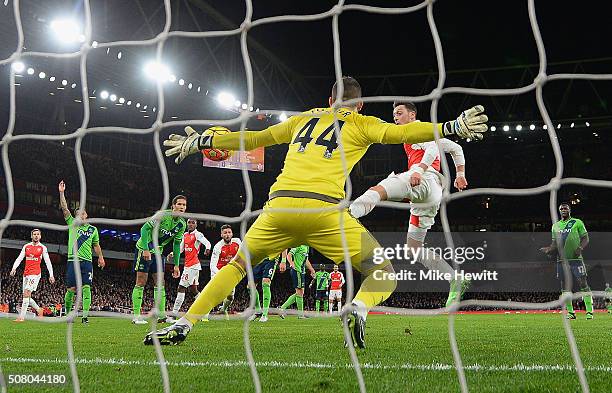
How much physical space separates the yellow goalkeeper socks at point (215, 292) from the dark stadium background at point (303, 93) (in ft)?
46.1

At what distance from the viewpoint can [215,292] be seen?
4027 mm

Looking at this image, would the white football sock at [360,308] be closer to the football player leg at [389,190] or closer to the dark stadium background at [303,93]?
the football player leg at [389,190]

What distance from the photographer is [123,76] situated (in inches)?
790

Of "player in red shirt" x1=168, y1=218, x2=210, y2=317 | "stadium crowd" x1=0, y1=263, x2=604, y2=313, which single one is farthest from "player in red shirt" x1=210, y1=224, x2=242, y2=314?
"stadium crowd" x1=0, y1=263, x2=604, y2=313

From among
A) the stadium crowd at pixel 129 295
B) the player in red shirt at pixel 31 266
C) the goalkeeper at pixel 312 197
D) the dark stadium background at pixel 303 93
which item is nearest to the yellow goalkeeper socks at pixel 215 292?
the goalkeeper at pixel 312 197

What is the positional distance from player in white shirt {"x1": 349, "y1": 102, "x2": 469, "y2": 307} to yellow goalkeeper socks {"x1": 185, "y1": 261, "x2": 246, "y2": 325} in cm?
104

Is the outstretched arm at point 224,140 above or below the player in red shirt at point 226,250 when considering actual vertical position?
above

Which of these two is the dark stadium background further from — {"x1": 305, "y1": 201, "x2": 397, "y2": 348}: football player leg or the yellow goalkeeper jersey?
{"x1": 305, "y1": 201, "x2": 397, "y2": 348}: football player leg

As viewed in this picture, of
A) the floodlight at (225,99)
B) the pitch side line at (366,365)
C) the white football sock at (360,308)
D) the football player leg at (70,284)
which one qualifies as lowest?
the football player leg at (70,284)

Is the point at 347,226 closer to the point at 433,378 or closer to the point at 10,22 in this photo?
the point at 433,378

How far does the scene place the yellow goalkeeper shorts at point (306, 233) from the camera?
379 centimetres

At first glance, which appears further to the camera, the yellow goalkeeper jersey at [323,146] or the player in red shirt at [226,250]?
the player in red shirt at [226,250]

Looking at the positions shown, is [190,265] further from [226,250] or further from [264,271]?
[264,271]

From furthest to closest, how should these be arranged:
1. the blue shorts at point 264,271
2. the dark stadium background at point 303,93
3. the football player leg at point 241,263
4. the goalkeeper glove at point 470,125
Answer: the dark stadium background at point 303,93
the blue shorts at point 264,271
the football player leg at point 241,263
the goalkeeper glove at point 470,125
